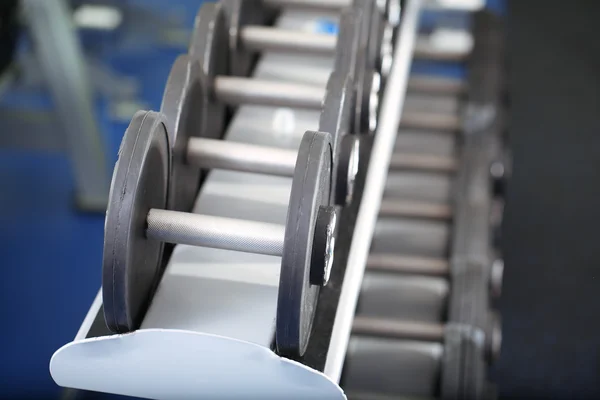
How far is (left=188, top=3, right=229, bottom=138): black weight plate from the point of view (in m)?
1.22

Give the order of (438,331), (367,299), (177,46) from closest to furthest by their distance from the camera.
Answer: (438,331)
(367,299)
(177,46)

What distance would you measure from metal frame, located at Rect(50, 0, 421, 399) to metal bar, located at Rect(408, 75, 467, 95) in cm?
134

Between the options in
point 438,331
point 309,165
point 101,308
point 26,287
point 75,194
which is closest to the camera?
point 309,165

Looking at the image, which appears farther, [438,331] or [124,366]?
[438,331]

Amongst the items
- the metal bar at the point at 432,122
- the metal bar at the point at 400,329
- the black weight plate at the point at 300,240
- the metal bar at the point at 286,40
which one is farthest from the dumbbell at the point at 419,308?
the black weight plate at the point at 300,240

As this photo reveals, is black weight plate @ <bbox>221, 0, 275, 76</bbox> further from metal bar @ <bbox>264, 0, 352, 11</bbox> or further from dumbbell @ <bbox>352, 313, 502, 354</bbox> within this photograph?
dumbbell @ <bbox>352, 313, 502, 354</bbox>

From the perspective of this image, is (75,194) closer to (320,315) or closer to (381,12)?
(381,12)

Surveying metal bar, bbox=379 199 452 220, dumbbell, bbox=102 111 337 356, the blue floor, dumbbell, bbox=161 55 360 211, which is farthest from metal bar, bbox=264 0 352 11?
the blue floor

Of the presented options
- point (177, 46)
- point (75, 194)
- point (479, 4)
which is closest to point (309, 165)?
point (75, 194)

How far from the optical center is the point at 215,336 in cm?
91

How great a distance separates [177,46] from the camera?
336cm

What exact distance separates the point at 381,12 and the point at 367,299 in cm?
91

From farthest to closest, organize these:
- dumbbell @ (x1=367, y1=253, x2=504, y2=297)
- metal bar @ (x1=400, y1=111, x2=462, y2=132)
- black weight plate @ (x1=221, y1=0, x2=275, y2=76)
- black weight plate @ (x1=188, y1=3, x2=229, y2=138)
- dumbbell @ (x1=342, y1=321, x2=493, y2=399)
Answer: metal bar @ (x1=400, y1=111, x2=462, y2=132) < dumbbell @ (x1=367, y1=253, x2=504, y2=297) < dumbbell @ (x1=342, y1=321, x2=493, y2=399) < black weight plate @ (x1=221, y1=0, x2=275, y2=76) < black weight plate @ (x1=188, y1=3, x2=229, y2=138)

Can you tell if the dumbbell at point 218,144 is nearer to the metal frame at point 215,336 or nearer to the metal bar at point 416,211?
the metal frame at point 215,336
